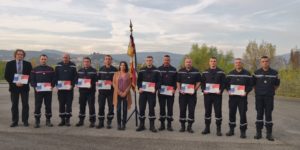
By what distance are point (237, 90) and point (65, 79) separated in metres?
5.04

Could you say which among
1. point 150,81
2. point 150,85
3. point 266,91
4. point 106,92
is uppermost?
point 150,81

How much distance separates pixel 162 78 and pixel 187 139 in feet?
6.97

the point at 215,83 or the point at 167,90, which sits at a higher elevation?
the point at 215,83

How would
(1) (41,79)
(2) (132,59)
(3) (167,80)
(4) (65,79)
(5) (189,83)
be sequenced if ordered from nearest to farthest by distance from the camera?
(5) (189,83) → (3) (167,80) → (1) (41,79) → (4) (65,79) → (2) (132,59)

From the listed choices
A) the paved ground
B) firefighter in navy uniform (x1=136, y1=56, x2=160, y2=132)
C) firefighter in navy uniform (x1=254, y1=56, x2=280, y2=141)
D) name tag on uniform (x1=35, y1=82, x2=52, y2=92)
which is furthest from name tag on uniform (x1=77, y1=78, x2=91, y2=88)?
firefighter in navy uniform (x1=254, y1=56, x2=280, y2=141)

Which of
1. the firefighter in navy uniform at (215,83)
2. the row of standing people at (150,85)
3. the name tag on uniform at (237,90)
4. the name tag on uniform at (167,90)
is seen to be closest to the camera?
the name tag on uniform at (237,90)

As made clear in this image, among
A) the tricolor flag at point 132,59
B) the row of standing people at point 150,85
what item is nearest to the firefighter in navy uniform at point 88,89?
the row of standing people at point 150,85

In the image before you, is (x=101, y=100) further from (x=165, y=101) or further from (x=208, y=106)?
(x=208, y=106)

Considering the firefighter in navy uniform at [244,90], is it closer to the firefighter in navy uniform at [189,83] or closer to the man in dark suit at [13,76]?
the firefighter in navy uniform at [189,83]

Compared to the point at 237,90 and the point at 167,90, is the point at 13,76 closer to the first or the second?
the point at 167,90

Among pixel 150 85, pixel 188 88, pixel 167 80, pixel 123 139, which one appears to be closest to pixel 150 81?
pixel 150 85

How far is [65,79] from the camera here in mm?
11375

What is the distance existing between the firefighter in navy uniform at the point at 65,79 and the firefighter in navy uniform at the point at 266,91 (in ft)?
17.7

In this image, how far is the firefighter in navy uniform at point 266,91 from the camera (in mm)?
10055
